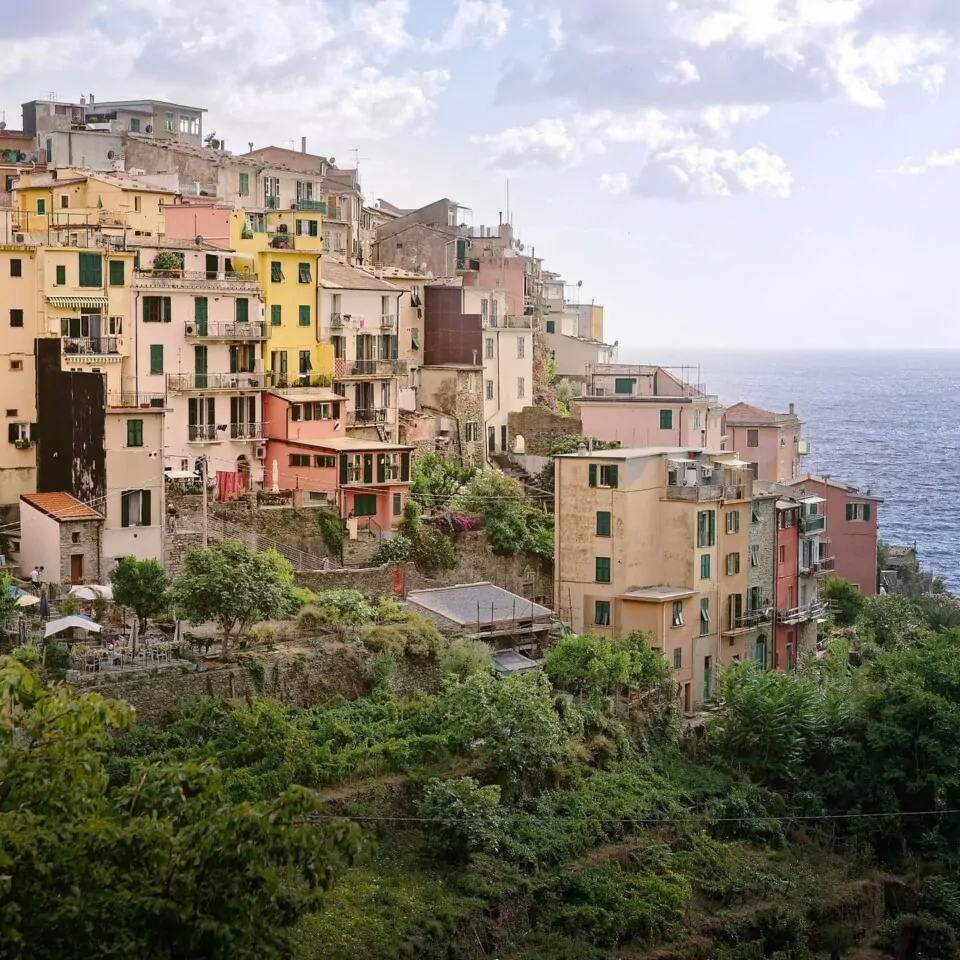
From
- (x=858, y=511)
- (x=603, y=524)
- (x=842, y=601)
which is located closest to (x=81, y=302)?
(x=603, y=524)

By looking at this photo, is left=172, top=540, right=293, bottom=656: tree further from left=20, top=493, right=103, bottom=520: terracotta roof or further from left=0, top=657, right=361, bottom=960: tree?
left=0, top=657, right=361, bottom=960: tree

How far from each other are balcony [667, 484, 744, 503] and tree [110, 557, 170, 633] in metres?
15.8

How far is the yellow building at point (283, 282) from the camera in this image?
183ft

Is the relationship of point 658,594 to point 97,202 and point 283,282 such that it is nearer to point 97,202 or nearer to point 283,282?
point 283,282

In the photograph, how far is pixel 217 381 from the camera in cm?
5259

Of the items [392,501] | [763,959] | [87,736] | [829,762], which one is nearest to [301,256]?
[392,501]

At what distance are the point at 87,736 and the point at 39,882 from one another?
2.10 metres

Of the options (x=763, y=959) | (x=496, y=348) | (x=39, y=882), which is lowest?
(x=763, y=959)

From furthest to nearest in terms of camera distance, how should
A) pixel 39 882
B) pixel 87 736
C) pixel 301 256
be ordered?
1. pixel 301 256
2. pixel 87 736
3. pixel 39 882

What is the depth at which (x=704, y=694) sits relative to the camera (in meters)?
50.2

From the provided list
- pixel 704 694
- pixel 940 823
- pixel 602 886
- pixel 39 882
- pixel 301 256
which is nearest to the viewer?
pixel 39 882

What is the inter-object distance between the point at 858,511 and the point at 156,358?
93.3ft

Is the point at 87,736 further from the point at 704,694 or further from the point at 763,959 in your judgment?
the point at 704,694

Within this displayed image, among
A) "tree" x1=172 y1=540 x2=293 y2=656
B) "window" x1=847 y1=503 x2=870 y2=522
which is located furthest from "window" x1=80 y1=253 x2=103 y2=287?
"window" x1=847 y1=503 x2=870 y2=522
